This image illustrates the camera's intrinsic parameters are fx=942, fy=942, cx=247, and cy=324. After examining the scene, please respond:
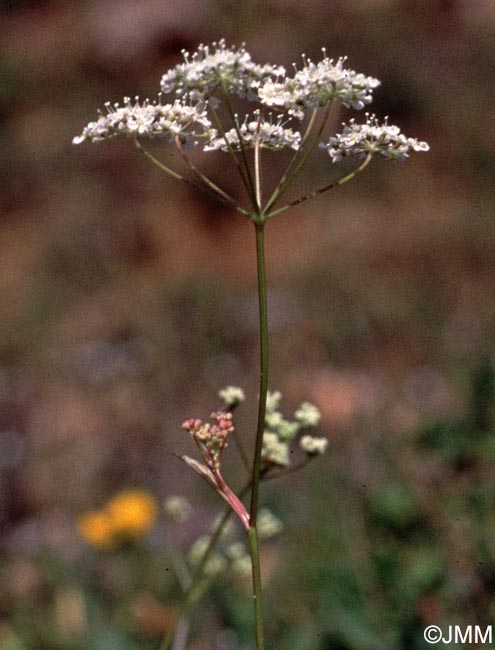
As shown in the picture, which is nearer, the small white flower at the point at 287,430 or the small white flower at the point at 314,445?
the small white flower at the point at 314,445

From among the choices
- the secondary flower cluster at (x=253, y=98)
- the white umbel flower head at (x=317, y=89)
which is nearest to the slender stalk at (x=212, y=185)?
the secondary flower cluster at (x=253, y=98)

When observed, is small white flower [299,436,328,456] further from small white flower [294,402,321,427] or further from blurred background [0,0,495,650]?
blurred background [0,0,495,650]

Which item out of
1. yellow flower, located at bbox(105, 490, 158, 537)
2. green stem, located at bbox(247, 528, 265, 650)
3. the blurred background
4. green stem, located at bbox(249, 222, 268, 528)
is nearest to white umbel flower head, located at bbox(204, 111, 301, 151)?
green stem, located at bbox(249, 222, 268, 528)

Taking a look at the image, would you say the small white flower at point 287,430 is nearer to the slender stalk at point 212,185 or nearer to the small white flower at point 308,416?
the small white flower at point 308,416

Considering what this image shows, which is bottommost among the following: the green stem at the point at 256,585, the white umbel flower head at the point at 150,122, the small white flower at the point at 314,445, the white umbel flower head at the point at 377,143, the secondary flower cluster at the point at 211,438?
the green stem at the point at 256,585

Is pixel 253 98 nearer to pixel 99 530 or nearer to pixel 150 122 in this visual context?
pixel 150 122

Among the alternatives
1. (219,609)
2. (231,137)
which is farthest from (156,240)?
(231,137)

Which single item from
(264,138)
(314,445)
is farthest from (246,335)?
(264,138)
